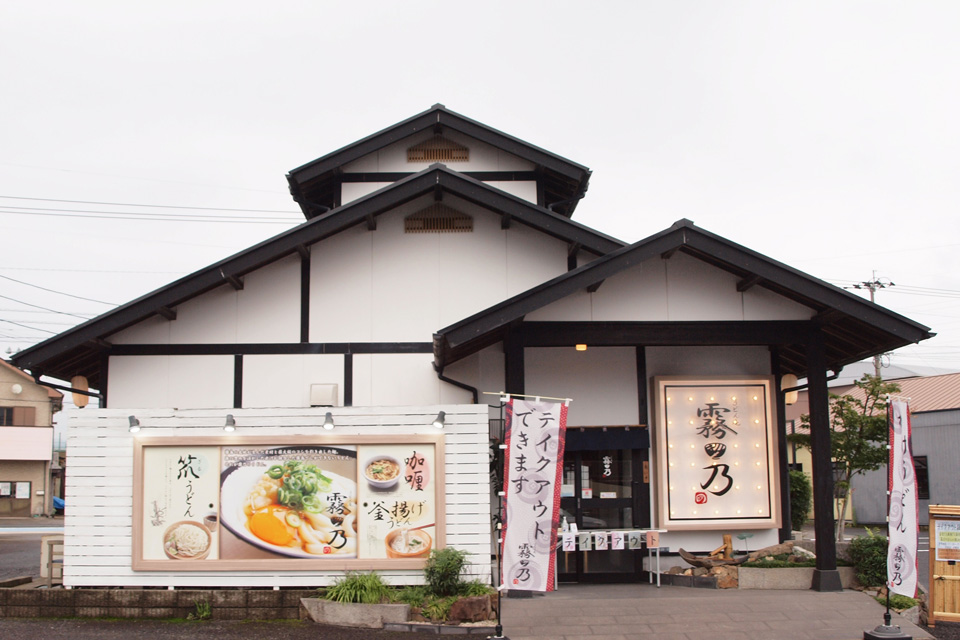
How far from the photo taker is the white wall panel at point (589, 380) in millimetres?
12562

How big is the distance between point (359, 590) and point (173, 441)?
2.94m

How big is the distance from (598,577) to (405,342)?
431cm

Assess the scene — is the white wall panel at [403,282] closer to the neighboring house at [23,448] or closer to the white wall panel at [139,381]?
the white wall panel at [139,381]

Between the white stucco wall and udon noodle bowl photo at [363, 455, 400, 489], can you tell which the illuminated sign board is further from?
udon noodle bowl photo at [363, 455, 400, 489]

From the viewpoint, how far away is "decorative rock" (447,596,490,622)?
9852 millimetres

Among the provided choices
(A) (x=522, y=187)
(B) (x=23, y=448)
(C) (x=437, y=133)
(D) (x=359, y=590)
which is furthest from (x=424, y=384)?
(B) (x=23, y=448)

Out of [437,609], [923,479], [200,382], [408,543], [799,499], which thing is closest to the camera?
[437,609]

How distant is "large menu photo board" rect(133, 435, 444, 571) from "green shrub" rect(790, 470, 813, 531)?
1322 centimetres

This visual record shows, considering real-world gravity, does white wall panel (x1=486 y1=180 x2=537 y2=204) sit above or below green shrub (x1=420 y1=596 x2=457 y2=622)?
above

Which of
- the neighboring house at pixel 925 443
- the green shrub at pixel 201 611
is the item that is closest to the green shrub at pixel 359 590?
the green shrub at pixel 201 611

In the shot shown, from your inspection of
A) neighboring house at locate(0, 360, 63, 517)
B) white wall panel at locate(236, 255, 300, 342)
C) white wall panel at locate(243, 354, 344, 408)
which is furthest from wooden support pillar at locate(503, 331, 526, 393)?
neighboring house at locate(0, 360, 63, 517)

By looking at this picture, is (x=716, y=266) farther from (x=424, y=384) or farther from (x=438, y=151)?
(x=438, y=151)

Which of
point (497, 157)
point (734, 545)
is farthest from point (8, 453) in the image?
point (734, 545)

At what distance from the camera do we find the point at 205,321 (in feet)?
41.1
